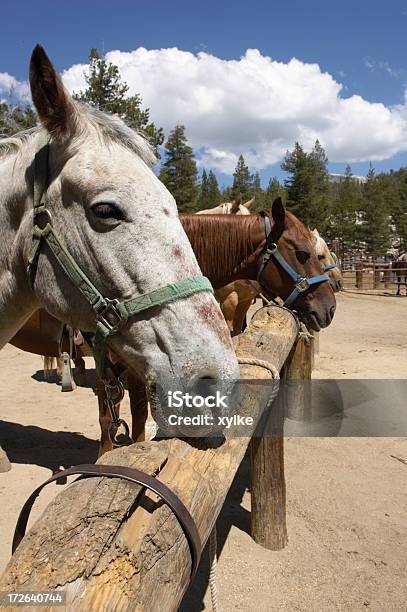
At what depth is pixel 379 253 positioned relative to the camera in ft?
129

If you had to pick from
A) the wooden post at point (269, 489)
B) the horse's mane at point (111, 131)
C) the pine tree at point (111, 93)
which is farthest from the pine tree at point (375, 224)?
the horse's mane at point (111, 131)

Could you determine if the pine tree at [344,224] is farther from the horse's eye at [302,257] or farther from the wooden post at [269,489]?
the wooden post at [269,489]

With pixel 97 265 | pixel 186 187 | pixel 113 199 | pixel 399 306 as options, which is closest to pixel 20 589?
pixel 97 265

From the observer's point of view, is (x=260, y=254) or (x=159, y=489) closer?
(x=159, y=489)

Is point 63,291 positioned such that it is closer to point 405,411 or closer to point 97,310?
point 97,310

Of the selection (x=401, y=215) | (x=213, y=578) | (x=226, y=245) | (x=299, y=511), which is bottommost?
(x=299, y=511)

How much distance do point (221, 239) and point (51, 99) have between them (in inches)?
97.2

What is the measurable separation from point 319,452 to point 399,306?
12.0m

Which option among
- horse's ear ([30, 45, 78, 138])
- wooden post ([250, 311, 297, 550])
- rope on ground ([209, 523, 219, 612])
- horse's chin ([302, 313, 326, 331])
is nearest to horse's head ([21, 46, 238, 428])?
horse's ear ([30, 45, 78, 138])

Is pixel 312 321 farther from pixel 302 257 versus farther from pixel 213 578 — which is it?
pixel 213 578

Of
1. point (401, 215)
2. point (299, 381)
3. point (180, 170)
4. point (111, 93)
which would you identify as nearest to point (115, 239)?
point (299, 381)

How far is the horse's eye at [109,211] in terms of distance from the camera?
1.44m

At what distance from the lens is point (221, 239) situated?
12.7 feet

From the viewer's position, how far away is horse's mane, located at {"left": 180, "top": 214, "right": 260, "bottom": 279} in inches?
151
